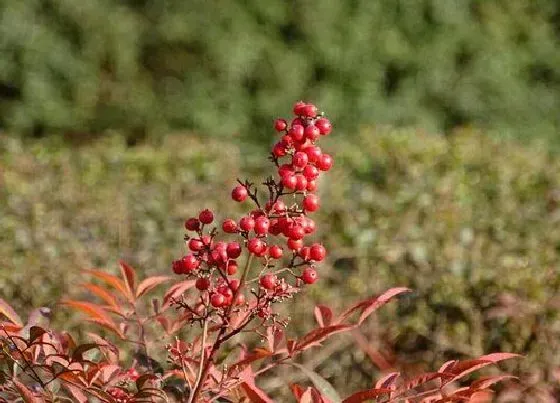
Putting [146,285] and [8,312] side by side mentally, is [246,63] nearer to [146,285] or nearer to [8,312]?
[146,285]

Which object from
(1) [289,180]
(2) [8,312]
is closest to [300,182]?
(1) [289,180]

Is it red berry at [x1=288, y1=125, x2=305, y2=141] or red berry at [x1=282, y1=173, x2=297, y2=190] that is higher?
red berry at [x1=288, y1=125, x2=305, y2=141]

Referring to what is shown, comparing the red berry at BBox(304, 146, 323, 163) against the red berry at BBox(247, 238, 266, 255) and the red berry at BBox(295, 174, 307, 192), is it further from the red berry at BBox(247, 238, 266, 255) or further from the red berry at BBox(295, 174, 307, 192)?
the red berry at BBox(247, 238, 266, 255)

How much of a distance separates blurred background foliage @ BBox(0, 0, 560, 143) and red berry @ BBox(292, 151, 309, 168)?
6064 millimetres

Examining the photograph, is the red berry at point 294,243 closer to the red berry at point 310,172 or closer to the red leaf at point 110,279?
the red berry at point 310,172

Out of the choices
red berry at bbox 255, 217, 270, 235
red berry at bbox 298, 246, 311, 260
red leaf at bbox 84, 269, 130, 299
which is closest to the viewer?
red berry at bbox 255, 217, 270, 235

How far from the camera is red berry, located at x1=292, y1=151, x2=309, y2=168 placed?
5.21ft

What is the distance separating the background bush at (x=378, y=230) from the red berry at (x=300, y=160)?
1492mm

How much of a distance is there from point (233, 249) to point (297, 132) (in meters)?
0.20

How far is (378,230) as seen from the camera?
4.29m

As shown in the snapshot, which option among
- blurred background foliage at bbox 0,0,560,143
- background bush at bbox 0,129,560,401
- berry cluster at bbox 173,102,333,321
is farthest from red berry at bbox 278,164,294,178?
blurred background foliage at bbox 0,0,560,143

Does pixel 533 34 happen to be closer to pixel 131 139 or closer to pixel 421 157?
pixel 131 139

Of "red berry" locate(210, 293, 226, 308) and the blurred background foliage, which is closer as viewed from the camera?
"red berry" locate(210, 293, 226, 308)

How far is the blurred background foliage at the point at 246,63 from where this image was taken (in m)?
7.49
